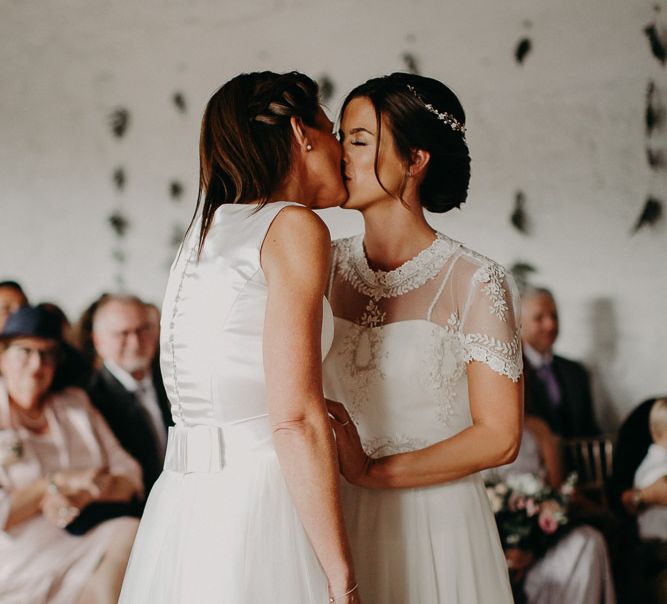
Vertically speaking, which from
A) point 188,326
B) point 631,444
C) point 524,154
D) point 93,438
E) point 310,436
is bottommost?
point 631,444

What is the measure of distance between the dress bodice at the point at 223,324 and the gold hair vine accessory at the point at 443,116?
0.61 m

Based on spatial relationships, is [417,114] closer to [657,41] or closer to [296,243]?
[296,243]

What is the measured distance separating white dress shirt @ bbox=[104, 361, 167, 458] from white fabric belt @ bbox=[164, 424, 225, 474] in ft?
7.66

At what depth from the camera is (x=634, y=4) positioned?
13.4ft

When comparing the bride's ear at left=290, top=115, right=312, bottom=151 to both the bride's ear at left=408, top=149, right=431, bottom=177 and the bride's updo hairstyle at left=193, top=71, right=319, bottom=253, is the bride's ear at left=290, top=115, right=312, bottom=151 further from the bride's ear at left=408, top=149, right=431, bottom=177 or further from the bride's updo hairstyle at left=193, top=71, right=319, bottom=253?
the bride's ear at left=408, top=149, right=431, bottom=177

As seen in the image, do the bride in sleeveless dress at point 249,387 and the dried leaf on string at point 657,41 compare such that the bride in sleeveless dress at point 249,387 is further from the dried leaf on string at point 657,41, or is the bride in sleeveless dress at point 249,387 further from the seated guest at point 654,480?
the dried leaf on string at point 657,41

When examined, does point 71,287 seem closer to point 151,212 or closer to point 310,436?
point 151,212

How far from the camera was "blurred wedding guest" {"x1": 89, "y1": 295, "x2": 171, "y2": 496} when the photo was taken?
374 centimetres

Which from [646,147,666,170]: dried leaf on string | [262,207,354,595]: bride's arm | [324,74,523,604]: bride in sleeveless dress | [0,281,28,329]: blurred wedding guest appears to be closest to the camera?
[262,207,354,595]: bride's arm

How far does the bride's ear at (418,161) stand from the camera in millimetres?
1938

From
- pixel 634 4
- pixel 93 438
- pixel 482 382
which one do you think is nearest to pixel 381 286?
pixel 482 382

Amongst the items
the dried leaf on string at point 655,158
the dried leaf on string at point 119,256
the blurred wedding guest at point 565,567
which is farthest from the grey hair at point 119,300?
the dried leaf on string at point 655,158

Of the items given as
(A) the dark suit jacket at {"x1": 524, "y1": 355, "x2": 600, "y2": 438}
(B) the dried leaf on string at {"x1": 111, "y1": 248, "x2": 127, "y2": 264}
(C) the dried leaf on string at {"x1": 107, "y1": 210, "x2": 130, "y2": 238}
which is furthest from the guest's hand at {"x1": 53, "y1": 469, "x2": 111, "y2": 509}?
(A) the dark suit jacket at {"x1": 524, "y1": 355, "x2": 600, "y2": 438}

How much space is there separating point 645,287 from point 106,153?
2.70 metres
